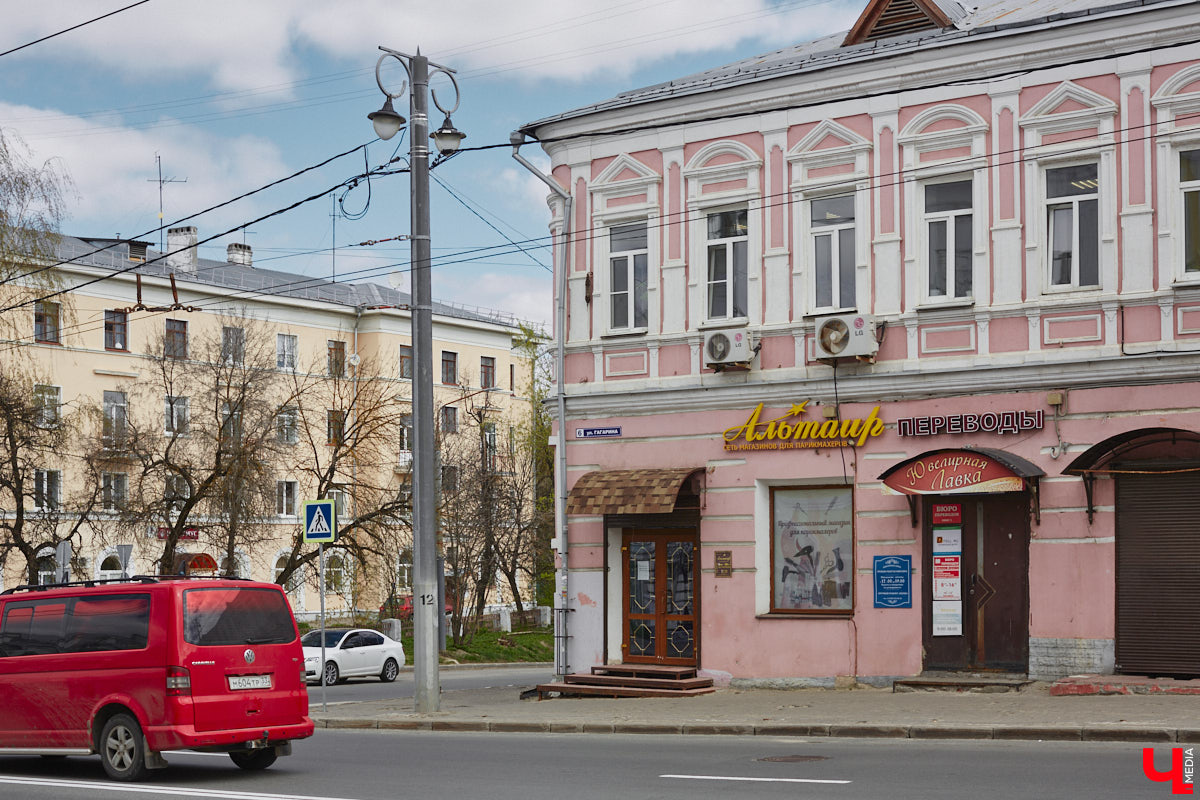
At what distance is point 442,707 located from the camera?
72.2 ft

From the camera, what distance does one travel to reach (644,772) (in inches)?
518

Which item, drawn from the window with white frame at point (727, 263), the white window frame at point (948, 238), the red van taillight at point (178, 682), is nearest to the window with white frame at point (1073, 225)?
the white window frame at point (948, 238)

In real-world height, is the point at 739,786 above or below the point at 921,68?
below

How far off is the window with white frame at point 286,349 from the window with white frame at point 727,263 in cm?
4419

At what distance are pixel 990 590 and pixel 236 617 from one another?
10.9m

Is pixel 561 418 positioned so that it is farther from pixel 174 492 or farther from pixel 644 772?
pixel 174 492

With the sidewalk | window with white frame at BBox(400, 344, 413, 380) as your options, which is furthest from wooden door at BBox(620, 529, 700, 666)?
window with white frame at BBox(400, 344, 413, 380)

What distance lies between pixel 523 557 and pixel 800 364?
116 feet

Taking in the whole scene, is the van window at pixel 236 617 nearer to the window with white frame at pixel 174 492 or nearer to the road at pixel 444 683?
the road at pixel 444 683

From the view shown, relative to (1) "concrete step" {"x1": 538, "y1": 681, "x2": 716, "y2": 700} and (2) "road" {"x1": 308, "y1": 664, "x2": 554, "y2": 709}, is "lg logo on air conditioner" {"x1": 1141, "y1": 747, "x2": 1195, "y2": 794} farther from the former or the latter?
(2) "road" {"x1": 308, "y1": 664, "x2": 554, "y2": 709}

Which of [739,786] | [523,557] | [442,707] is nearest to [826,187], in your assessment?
[442,707]

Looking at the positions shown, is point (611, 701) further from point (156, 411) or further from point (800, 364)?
point (156, 411)

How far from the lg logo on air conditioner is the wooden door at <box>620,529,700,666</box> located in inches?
398

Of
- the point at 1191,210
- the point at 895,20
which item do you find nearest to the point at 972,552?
the point at 1191,210
